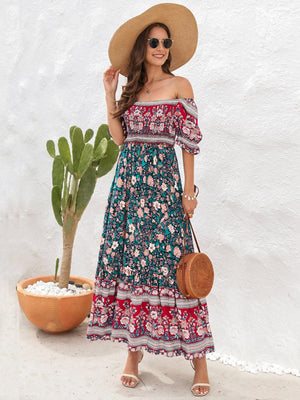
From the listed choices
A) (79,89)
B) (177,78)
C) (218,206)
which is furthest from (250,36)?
(79,89)

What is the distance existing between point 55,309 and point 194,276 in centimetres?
103

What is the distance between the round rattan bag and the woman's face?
0.87 m

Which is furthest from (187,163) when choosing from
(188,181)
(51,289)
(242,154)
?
(51,289)

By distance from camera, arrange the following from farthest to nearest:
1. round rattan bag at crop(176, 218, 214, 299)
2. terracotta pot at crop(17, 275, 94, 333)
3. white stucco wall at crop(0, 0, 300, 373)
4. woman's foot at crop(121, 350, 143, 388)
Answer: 1. terracotta pot at crop(17, 275, 94, 333)
2. white stucco wall at crop(0, 0, 300, 373)
3. woman's foot at crop(121, 350, 143, 388)
4. round rattan bag at crop(176, 218, 214, 299)

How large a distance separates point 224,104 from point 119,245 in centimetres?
105

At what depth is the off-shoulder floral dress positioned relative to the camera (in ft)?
7.07

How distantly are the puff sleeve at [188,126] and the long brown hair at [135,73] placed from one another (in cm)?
22

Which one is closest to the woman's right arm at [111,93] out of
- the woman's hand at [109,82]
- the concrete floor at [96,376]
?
the woman's hand at [109,82]

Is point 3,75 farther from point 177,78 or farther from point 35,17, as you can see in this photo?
point 177,78

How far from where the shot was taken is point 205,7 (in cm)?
282

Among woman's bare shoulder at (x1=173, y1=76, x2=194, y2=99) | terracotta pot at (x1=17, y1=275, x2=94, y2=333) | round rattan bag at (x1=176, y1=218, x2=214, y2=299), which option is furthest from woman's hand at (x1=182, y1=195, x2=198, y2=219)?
terracotta pot at (x1=17, y1=275, x2=94, y2=333)

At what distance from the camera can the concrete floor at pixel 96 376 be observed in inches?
87.6

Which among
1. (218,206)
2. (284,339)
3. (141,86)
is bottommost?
(284,339)

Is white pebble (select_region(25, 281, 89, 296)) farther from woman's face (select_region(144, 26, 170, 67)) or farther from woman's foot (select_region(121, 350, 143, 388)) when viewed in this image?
woman's face (select_region(144, 26, 170, 67))
